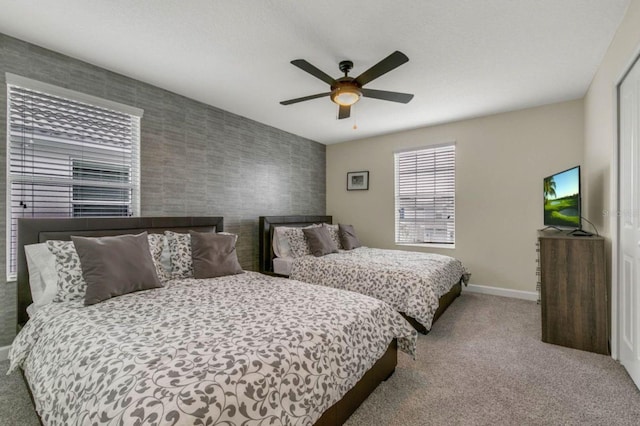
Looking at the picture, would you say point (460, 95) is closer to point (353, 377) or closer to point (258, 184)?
point (258, 184)

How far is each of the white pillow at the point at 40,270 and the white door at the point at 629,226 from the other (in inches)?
154

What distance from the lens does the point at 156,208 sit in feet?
10.2

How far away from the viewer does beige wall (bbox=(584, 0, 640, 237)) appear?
6.47 feet

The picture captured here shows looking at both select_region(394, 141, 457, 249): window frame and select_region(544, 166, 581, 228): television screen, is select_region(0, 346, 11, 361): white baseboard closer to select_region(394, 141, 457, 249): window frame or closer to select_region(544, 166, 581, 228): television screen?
select_region(394, 141, 457, 249): window frame

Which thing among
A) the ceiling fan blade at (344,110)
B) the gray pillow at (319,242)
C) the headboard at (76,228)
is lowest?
the gray pillow at (319,242)

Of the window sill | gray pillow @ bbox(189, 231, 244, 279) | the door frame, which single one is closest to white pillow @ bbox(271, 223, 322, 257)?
gray pillow @ bbox(189, 231, 244, 279)

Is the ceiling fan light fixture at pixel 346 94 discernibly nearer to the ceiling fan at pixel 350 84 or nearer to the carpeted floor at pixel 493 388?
the ceiling fan at pixel 350 84

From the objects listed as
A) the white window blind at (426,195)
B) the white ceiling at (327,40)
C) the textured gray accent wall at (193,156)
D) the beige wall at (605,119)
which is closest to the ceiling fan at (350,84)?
the white ceiling at (327,40)

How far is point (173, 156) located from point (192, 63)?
1.06 metres

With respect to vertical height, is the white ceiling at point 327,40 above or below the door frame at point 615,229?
above

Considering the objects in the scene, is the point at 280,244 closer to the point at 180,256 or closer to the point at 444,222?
the point at 180,256

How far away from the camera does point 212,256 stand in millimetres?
2754

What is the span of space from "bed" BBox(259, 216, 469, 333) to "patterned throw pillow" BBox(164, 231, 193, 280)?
4.50 feet

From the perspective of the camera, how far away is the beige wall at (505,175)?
11.9 ft
